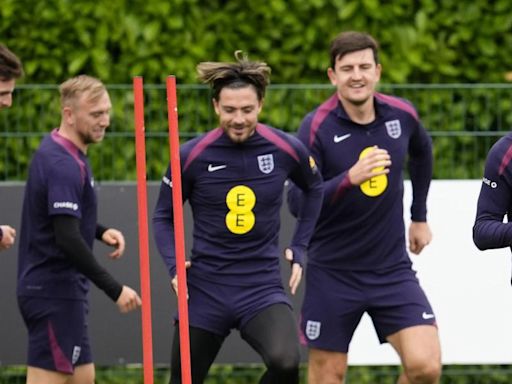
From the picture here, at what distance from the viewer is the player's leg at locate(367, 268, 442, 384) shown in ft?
29.1

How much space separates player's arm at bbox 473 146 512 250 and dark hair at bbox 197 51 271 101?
1.56 m

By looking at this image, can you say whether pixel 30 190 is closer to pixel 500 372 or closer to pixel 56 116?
pixel 56 116

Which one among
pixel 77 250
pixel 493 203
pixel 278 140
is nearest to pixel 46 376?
pixel 77 250

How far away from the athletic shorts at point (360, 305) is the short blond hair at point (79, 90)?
165 centimetres

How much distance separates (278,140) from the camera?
871cm

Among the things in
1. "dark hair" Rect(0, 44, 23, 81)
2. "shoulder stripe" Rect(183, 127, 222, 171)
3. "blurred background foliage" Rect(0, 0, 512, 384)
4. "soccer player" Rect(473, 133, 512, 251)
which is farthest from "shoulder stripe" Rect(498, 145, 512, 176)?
"blurred background foliage" Rect(0, 0, 512, 384)

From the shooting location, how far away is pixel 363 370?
11.0m

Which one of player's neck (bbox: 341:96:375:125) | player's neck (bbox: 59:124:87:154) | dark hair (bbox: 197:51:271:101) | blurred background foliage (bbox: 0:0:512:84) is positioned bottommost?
player's neck (bbox: 59:124:87:154)

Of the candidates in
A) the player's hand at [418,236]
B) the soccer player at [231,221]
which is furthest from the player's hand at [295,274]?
the player's hand at [418,236]

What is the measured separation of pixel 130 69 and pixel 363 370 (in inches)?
109

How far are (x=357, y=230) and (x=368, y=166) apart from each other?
554 millimetres

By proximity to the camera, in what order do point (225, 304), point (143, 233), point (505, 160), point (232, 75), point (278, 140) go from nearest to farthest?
point (143, 233)
point (505, 160)
point (225, 304)
point (232, 75)
point (278, 140)

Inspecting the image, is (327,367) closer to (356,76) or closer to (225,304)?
(225,304)

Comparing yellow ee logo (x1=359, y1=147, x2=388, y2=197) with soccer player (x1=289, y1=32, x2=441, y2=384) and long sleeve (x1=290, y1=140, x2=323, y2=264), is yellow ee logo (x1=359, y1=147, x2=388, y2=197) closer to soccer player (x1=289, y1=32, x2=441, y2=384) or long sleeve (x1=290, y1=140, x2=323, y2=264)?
soccer player (x1=289, y1=32, x2=441, y2=384)
